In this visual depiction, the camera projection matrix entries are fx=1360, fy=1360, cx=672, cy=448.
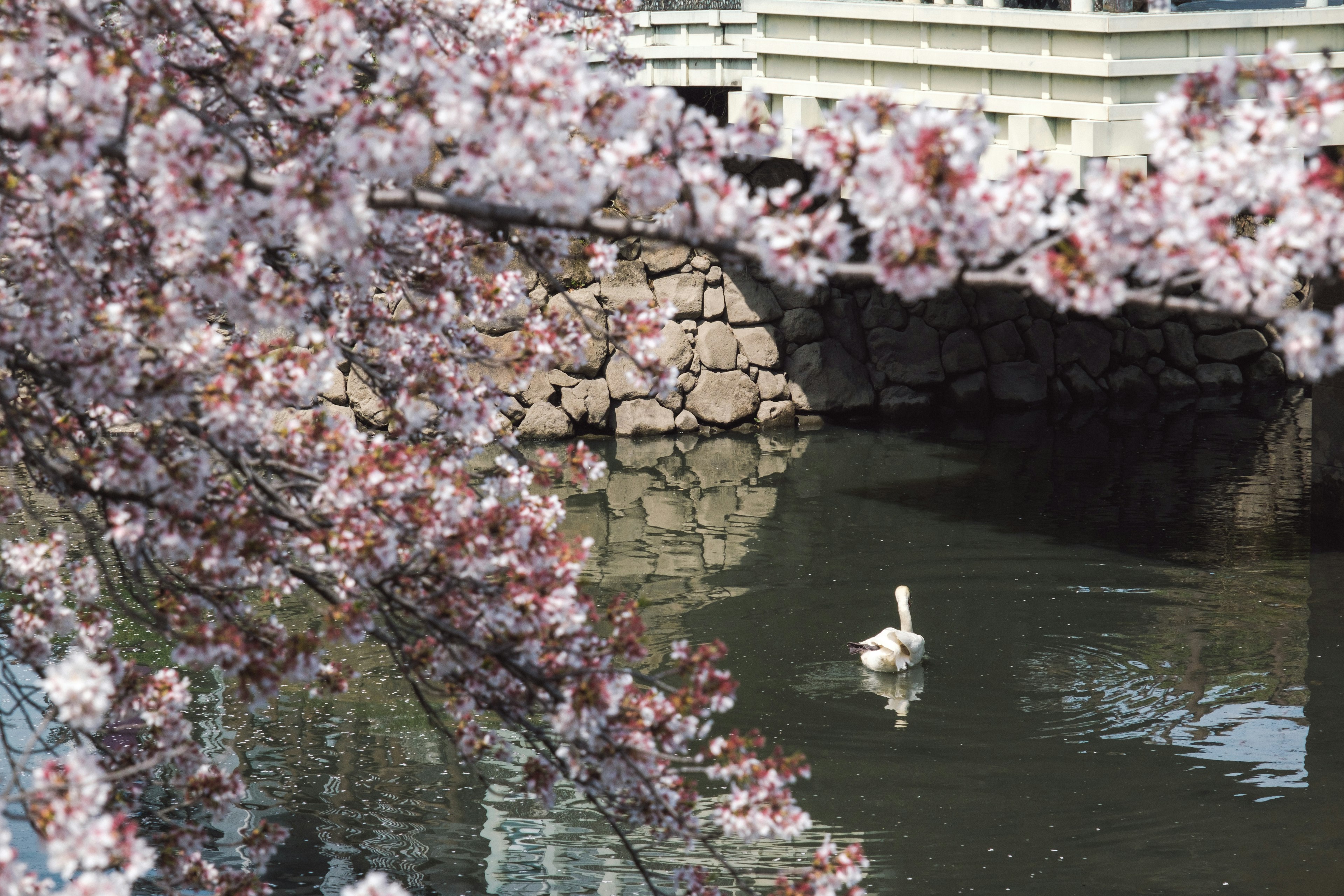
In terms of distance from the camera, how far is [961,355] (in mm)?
16312

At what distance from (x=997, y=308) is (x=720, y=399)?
3.78 meters

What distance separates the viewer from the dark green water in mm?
5969

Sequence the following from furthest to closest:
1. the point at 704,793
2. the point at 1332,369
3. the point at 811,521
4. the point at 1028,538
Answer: the point at 811,521, the point at 1028,538, the point at 704,793, the point at 1332,369

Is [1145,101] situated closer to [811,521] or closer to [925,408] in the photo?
[811,521]

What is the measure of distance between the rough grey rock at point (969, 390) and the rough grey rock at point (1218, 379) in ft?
9.50

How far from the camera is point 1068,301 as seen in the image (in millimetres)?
2725

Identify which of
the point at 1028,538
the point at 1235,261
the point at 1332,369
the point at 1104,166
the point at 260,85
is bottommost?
the point at 1028,538

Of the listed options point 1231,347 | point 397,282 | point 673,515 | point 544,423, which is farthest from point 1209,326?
point 397,282

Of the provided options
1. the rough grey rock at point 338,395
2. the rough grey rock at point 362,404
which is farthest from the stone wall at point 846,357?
the rough grey rock at point 338,395

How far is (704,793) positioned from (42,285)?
4428 millimetres

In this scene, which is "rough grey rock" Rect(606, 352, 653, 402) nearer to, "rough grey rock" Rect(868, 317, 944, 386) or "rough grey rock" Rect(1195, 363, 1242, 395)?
"rough grey rock" Rect(868, 317, 944, 386)

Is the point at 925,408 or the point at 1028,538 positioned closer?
the point at 1028,538

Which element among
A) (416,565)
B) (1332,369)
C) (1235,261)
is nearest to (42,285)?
(416,565)

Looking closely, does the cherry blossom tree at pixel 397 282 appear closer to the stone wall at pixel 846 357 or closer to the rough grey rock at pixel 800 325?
the stone wall at pixel 846 357
